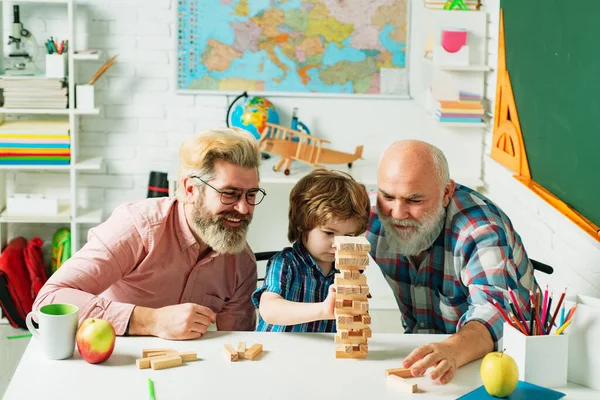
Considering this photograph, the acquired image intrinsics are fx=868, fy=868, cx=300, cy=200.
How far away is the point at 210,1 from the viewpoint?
192 inches

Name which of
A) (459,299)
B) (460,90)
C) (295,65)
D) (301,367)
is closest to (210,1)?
(295,65)

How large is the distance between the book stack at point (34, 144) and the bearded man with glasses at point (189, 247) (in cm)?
210

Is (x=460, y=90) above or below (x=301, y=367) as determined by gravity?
above

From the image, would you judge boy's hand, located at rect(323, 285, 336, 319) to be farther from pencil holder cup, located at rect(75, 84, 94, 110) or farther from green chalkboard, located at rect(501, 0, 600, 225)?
pencil holder cup, located at rect(75, 84, 94, 110)

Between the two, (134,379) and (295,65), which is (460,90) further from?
(134,379)

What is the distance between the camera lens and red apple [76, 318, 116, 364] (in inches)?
79.7

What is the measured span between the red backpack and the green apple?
323cm

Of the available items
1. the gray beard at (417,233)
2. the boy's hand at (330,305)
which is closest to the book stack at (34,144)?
the gray beard at (417,233)

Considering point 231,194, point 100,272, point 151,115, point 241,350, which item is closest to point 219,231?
point 231,194

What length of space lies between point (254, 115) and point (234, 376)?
290 cm

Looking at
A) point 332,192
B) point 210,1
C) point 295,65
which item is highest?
point 210,1

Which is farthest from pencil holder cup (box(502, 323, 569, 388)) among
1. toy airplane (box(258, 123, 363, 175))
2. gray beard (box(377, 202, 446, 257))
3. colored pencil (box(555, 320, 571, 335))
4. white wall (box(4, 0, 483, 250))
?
white wall (box(4, 0, 483, 250))

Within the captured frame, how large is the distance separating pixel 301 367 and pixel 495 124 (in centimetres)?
272

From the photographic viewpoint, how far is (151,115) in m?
4.99
